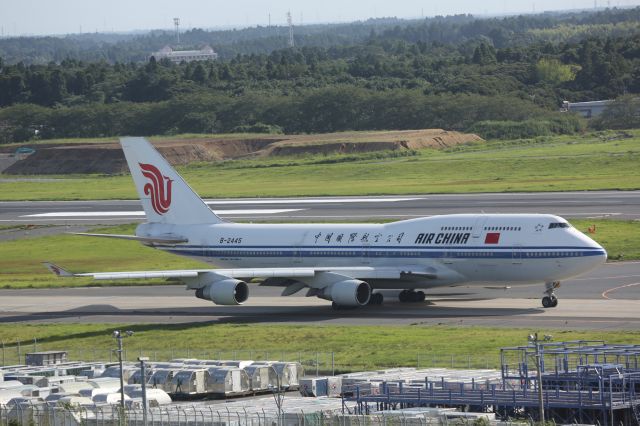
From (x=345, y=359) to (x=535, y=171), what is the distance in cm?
10217

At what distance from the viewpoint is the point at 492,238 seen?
234ft

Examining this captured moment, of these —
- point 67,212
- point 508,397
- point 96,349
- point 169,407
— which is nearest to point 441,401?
point 508,397

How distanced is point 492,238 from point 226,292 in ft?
47.1

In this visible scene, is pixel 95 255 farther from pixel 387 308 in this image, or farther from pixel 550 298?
pixel 550 298

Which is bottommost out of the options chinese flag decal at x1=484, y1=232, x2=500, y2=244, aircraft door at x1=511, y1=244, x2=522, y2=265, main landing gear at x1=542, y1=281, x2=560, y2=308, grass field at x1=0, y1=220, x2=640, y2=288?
grass field at x1=0, y1=220, x2=640, y2=288

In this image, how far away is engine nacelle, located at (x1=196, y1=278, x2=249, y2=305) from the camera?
7069cm

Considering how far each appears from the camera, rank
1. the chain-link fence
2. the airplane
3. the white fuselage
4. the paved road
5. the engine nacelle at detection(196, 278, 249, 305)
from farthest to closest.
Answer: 1. the paved road
2. the engine nacelle at detection(196, 278, 249, 305)
3. the airplane
4. the white fuselage
5. the chain-link fence

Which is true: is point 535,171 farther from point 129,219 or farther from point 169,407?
point 169,407

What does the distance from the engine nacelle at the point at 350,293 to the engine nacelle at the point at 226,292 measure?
190 inches

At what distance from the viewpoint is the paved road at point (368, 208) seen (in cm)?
11494

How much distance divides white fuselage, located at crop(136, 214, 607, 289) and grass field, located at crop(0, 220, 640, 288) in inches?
460

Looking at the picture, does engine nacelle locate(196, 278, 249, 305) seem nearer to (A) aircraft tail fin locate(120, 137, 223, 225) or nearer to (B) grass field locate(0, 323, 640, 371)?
(B) grass field locate(0, 323, 640, 371)

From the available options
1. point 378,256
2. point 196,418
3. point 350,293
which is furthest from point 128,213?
point 196,418

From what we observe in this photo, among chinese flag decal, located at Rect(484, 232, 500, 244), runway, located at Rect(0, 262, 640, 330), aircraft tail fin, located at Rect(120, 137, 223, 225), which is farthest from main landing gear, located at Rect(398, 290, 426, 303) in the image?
aircraft tail fin, located at Rect(120, 137, 223, 225)
